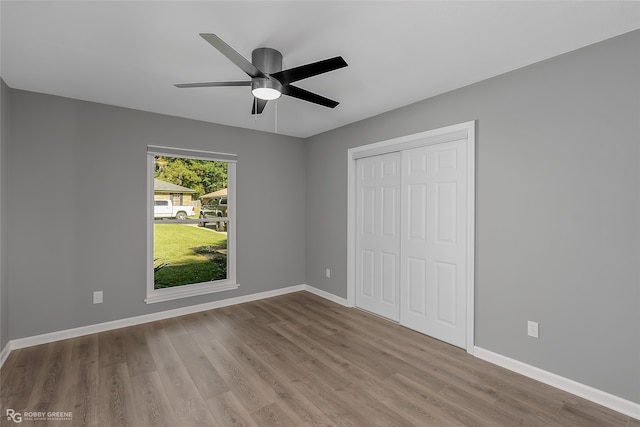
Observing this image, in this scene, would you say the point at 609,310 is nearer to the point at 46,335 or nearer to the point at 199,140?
the point at 199,140

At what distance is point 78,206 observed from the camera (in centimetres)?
317

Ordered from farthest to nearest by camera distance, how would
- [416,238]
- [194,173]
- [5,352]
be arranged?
[194,173] → [416,238] → [5,352]

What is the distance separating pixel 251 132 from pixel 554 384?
447 cm

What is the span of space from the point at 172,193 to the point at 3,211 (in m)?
1.56

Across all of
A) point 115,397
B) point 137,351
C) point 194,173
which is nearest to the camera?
point 115,397

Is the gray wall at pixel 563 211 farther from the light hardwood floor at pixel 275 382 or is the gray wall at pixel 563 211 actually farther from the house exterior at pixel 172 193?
the house exterior at pixel 172 193

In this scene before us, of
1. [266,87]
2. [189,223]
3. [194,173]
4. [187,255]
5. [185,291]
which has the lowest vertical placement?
[185,291]

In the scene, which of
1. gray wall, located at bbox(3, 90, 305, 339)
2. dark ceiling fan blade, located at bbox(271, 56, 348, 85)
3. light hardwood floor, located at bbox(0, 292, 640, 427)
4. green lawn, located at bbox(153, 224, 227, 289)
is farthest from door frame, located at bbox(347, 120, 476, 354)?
green lawn, located at bbox(153, 224, 227, 289)

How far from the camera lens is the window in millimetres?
3729

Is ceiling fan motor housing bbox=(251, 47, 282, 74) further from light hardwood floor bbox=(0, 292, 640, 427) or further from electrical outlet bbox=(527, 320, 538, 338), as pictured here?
electrical outlet bbox=(527, 320, 538, 338)

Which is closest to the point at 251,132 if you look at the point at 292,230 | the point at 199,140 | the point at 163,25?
the point at 199,140

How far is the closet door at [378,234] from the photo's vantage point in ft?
11.8

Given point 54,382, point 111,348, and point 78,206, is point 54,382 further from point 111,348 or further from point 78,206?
point 78,206

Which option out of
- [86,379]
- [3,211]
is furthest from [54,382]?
[3,211]
